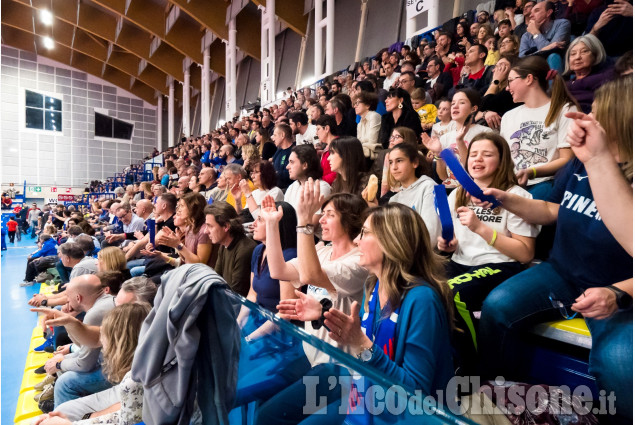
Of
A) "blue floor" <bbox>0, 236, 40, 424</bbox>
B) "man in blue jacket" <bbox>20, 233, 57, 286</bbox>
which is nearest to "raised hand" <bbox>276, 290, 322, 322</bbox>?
"blue floor" <bbox>0, 236, 40, 424</bbox>

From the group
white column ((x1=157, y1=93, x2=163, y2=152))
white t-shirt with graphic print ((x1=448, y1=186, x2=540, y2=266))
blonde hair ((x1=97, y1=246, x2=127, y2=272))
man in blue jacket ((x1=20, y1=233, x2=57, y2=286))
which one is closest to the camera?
white t-shirt with graphic print ((x1=448, y1=186, x2=540, y2=266))

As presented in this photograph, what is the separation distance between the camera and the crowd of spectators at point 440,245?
4.00ft

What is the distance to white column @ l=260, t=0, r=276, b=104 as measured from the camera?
11977 millimetres

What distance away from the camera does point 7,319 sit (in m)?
5.27

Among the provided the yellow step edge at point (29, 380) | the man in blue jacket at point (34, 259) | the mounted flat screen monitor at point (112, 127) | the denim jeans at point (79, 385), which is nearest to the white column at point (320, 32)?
the man in blue jacket at point (34, 259)

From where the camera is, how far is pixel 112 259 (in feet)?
12.3

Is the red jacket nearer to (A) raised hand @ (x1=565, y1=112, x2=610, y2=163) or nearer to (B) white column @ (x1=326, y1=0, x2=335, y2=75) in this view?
(B) white column @ (x1=326, y1=0, x2=335, y2=75)

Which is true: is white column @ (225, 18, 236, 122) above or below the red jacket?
above

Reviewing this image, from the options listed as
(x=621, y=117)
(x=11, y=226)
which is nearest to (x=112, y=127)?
(x=11, y=226)

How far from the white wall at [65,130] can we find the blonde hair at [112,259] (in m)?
18.0

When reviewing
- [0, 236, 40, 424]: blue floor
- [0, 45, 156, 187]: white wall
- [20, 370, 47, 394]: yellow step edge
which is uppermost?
[0, 45, 156, 187]: white wall

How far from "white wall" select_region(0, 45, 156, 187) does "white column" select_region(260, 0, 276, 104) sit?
12.7 m

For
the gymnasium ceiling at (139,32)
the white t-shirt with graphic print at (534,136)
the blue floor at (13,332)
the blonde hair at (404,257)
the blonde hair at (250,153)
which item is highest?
the gymnasium ceiling at (139,32)

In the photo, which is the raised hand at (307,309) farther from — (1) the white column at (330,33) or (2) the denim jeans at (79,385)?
(1) the white column at (330,33)
